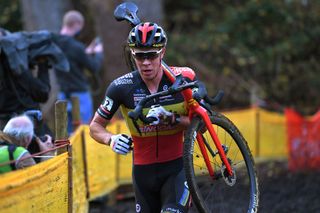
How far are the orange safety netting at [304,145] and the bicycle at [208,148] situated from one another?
26.1ft

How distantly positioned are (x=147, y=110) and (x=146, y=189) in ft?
2.37

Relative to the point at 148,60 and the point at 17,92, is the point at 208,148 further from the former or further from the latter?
the point at 17,92

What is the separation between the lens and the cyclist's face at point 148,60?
21.2 feet

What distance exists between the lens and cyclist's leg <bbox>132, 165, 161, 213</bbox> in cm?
675

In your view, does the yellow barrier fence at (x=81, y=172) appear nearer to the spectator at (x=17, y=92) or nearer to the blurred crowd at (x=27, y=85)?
the blurred crowd at (x=27, y=85)

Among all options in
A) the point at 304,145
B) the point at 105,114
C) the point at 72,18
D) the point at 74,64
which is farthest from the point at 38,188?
the point at 304,145

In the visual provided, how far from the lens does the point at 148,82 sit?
667 cm

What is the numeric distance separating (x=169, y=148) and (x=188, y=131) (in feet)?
1.91

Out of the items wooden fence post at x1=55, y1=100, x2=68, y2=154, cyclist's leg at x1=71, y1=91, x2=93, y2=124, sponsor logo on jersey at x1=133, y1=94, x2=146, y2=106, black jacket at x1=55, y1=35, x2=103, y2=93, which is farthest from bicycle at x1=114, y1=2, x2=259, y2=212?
cyclist's leg at x1=71, y1=91, x2=93, y2=124

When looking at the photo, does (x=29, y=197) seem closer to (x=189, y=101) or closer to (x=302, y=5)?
(x=189, y=101)

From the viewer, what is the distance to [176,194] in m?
6.56

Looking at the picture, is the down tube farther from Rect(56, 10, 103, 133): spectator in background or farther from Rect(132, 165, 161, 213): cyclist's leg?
Rect(56, 10, 103, 133): spectator in background

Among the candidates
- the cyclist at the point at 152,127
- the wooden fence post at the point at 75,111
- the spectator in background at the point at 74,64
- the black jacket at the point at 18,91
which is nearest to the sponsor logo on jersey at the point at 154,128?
the cyclist at the point at 152,127

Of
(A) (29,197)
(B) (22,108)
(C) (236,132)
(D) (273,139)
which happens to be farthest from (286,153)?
(A) (29,197)
